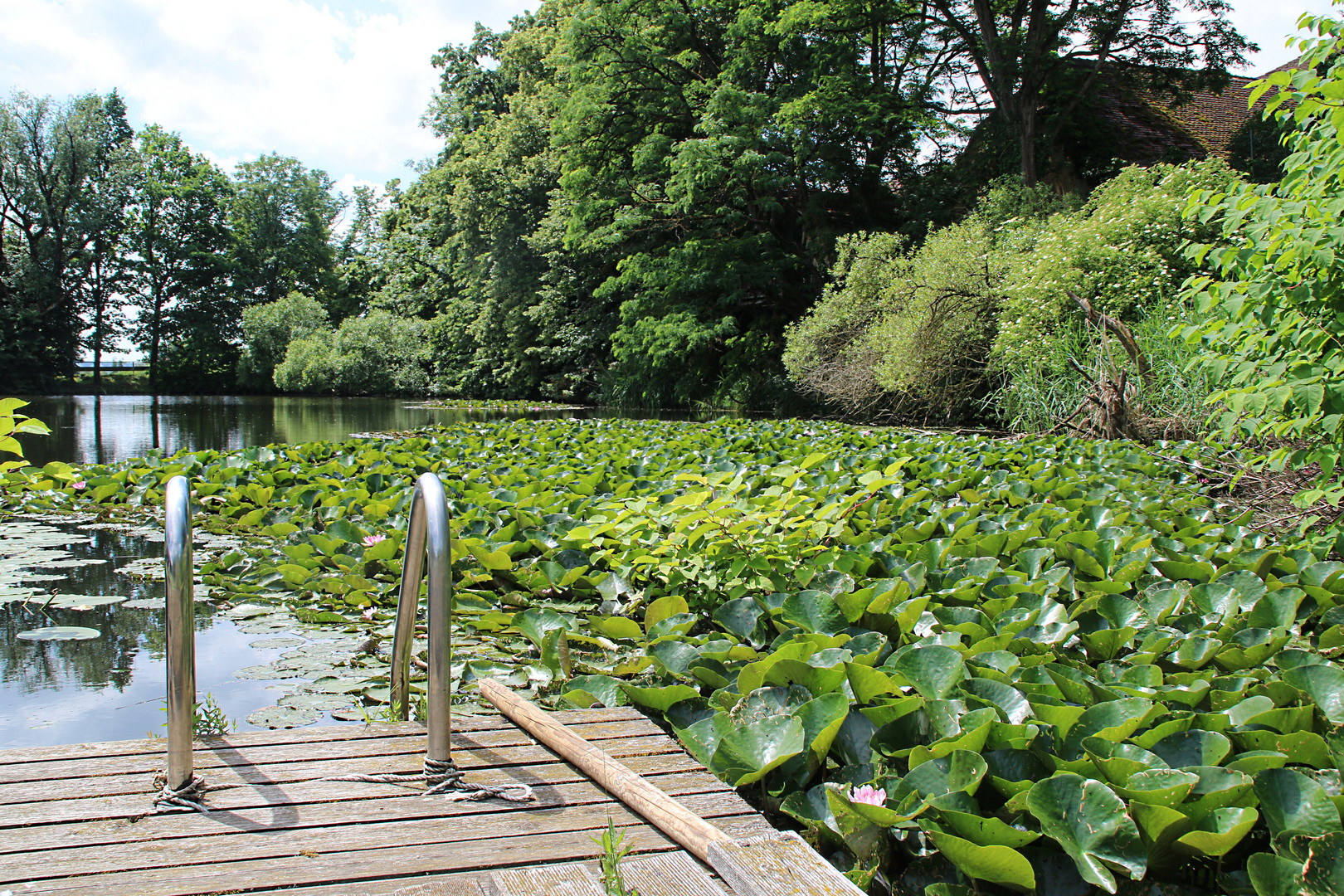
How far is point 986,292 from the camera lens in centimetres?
1105

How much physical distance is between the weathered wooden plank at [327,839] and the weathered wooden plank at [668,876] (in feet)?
0.55

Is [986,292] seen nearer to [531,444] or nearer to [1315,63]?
[531,444]

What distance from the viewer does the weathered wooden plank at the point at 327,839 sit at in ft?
4.46

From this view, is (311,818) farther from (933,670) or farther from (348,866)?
(933,670)

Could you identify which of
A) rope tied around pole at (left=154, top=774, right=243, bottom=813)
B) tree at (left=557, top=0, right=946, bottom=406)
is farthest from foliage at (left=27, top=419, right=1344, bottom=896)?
tree at (left=557, top=0, right=946, bottom=406)

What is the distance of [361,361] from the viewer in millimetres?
29609

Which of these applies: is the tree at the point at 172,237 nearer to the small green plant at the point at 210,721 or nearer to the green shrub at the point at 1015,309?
the green shrub at the point at 1015,309

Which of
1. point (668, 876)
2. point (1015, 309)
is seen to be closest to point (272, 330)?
point (1015, 309)

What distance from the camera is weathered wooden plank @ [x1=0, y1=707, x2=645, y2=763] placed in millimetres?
1730

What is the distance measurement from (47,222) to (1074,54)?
31.8 metres

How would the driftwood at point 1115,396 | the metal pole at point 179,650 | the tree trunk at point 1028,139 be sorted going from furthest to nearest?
the tree trunk at point 1028,139
the driftwood at point 1115,396
the metal pole at point 179,650

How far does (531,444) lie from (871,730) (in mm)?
6413

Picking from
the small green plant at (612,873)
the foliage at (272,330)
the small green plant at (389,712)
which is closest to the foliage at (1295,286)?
the small green plant at (612,873)

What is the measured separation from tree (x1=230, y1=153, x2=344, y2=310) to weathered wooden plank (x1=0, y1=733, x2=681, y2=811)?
4006 centimetres
